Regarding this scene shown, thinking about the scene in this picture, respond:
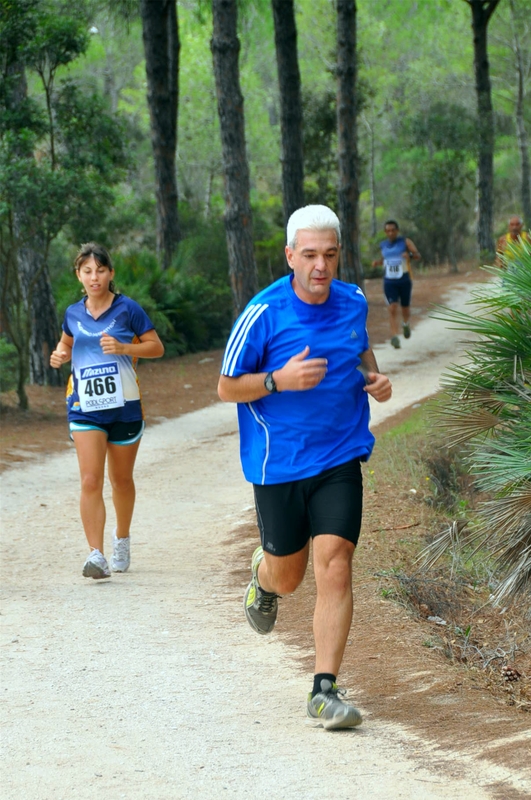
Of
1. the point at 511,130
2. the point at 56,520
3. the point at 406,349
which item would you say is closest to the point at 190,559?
the point at 56,520

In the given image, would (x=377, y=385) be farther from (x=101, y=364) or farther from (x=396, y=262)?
(x=396, y=262)

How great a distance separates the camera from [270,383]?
14.0ft

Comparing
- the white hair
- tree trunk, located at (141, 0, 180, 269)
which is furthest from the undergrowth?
tree trunk, located at (141, 0, 180, 269)

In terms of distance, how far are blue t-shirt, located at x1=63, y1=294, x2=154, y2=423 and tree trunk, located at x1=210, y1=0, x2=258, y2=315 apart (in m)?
11.2

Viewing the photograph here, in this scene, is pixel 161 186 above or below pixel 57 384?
above

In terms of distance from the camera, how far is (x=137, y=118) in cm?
5953

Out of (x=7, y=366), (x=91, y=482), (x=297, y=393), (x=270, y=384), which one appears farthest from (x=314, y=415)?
(x=7, y=366)

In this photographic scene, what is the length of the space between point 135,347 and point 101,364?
24cm

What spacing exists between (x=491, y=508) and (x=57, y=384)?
478 inches

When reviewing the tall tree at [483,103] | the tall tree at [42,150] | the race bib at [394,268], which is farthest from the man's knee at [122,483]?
the tall tree at [483,103]

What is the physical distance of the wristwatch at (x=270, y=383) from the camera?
4254mm

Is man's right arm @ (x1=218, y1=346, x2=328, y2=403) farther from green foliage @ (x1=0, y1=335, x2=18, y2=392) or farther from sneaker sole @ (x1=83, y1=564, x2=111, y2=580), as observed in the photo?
green foliage @ (x1=0, y1=335, x2=18, y2=392)

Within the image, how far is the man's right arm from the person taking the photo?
4160 mm

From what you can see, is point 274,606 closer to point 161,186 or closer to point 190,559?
point 190,559
